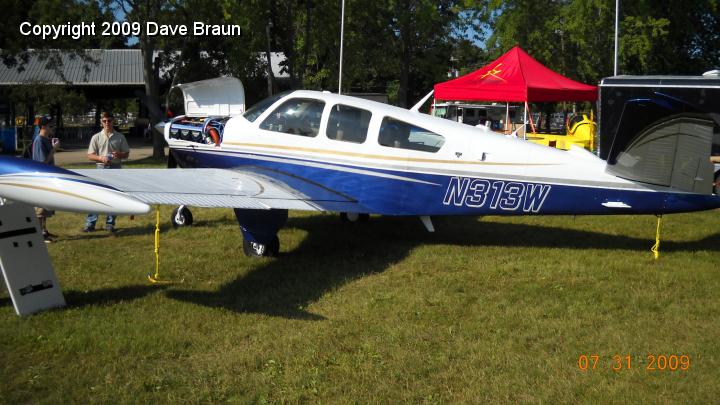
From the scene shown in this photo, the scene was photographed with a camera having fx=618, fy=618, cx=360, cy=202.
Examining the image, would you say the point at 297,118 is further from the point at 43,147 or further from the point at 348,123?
the point at 43,147

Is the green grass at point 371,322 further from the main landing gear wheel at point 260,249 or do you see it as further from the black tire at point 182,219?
the black tire at point 182,219

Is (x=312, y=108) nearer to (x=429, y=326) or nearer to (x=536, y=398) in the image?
(x=429, y=326)

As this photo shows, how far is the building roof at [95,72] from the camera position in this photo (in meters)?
38.7

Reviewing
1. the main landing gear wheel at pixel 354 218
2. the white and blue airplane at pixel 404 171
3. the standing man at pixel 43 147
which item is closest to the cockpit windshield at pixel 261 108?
the white and blue airplane at pixel 404 171

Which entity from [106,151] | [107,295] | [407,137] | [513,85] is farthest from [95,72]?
[107,295]

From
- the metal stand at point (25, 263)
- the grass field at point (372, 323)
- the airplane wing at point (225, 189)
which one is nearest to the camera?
the grass field at point (372, 323)

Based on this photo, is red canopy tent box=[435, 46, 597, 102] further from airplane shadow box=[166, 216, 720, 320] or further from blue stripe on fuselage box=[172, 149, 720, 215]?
blue stripe on fuselage box=[172, 149, 720, 215]

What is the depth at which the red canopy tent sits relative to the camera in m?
15.6

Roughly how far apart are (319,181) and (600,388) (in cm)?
459

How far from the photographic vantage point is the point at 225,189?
22.4 ft

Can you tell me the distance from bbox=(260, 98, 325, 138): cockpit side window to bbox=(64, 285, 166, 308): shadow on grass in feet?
8.89

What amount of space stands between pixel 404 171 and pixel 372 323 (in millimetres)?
2582

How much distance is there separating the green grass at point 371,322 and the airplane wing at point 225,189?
31.9 inches
